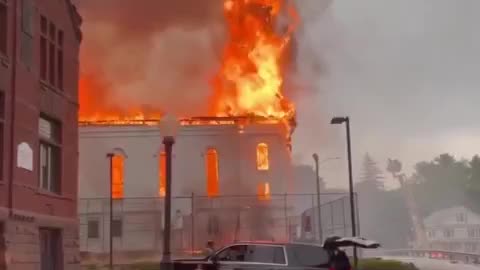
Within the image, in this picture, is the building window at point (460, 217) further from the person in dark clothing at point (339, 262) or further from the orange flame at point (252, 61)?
the person in dark clothing at point (339, 262)

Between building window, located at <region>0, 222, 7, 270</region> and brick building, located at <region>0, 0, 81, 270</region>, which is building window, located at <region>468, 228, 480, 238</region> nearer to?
brick building, located at <region>0, 0, 81, 270</region>

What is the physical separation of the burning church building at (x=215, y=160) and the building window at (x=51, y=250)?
18.3 metres

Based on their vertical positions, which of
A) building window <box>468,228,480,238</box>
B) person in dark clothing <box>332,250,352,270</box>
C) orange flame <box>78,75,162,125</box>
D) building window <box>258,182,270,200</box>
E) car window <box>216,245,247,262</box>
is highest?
orange flame <box>78,75,162,125</box>

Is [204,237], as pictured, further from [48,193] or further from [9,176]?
[9,176]

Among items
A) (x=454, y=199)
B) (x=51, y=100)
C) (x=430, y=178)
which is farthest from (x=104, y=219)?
(x=430, y=178)

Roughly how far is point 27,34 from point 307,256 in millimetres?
11135

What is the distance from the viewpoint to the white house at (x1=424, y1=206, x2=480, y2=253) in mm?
105688

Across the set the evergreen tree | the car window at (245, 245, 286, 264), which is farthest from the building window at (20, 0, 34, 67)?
the evergreen tree

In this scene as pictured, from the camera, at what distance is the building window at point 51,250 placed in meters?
22.9

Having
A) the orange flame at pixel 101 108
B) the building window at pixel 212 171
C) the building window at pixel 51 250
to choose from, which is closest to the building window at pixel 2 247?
the building window at pixel 51 250

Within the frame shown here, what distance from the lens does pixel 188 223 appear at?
46000 mm

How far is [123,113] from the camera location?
178 feet

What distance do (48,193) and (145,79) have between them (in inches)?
1419

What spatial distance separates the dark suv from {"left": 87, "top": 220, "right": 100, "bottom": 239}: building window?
28035 millimetres
